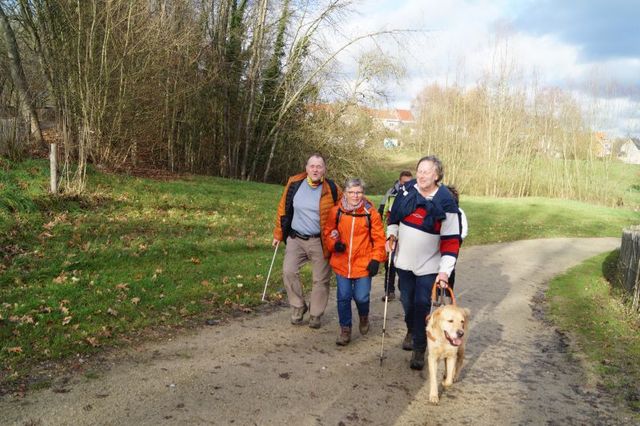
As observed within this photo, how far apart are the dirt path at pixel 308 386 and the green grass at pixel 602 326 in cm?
30

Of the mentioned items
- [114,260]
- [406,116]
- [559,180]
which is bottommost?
[114,260]

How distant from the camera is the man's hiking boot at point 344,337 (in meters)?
5.92

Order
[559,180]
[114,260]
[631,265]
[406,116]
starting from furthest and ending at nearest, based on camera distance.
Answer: [406,116], [559,180], [631,265], [114,260]

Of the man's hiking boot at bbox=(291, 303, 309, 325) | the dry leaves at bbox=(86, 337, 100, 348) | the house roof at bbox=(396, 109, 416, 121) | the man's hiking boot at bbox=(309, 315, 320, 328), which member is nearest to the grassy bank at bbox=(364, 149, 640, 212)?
the house roof at bbox=(396, 109, 416, 121)

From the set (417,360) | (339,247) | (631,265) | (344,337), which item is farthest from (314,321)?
(631,265)

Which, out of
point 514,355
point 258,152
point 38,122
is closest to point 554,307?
point 514,355

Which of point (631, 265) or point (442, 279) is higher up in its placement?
point (442, 279)

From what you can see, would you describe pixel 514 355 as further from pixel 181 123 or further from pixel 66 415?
pixel 181 123

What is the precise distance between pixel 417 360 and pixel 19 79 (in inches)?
573

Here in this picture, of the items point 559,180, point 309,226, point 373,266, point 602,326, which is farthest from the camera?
point 559,180

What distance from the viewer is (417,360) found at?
5406mm

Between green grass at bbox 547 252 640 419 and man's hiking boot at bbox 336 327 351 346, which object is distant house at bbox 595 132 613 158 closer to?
green grass at bbox 547 252 640 419

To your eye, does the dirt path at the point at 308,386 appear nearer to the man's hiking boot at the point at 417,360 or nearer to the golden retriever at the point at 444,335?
the man's hiking boot at the point at 417,360

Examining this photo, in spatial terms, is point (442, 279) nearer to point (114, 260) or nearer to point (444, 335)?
point (444, 335)
